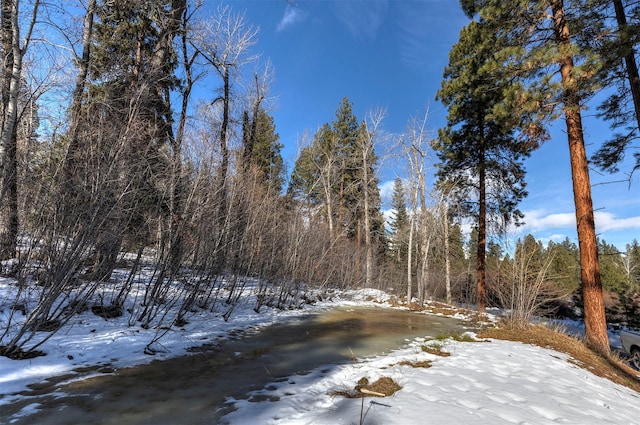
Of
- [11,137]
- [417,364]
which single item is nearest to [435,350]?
[417,364]

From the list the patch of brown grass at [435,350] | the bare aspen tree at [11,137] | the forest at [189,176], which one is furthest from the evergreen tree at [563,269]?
the bare aspen tree at [11,137]

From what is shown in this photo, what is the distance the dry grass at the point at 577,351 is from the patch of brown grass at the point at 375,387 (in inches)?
161

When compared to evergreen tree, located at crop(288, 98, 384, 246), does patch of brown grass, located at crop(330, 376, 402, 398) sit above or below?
below

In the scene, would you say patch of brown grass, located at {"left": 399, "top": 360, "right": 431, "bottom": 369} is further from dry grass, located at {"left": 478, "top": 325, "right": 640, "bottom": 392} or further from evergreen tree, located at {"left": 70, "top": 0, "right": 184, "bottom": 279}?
evergreen tree, located at {"left": 70, "top": 0, "right": 184, "bottom": 279}

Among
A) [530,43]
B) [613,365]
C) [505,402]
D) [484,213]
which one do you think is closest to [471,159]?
[484,213]

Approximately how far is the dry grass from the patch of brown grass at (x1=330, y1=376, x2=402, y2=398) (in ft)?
13.4

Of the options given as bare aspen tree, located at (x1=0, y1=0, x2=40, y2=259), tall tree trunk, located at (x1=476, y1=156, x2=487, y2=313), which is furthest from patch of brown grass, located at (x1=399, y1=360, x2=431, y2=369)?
tall tree trunk, located at (x1=476, y1=156, x2=487, y2=313)

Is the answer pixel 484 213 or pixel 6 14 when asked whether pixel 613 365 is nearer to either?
pixel 484 213

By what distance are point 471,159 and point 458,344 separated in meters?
9.88

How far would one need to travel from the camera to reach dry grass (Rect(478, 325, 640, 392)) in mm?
5605

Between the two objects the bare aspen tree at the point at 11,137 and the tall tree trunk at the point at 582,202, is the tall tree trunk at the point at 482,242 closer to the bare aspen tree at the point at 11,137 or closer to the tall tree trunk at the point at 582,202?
the tall tree trunk at the point at 582,202

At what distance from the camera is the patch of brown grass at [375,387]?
3696 mm

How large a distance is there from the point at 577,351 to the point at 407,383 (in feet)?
16.8

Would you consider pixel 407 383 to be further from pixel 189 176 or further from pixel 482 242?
pixel 482 242
